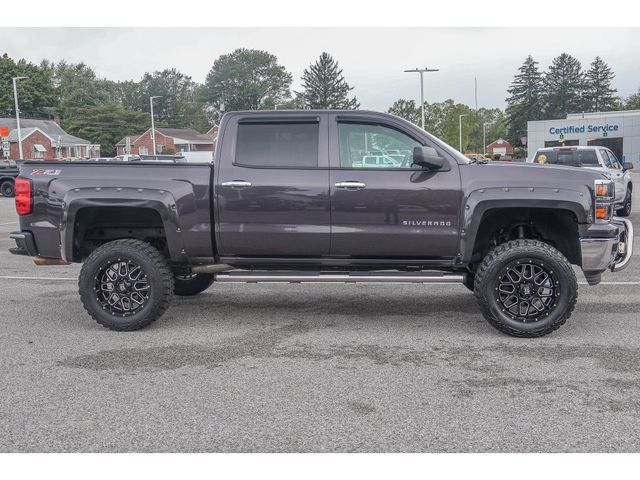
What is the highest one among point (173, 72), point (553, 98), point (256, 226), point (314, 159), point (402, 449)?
point (173, 72)

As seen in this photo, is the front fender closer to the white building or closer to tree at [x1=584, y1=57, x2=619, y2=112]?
the white building

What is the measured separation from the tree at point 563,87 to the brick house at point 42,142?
65.0 m

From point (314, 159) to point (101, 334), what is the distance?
255cm

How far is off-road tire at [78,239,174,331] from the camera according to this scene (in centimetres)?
636

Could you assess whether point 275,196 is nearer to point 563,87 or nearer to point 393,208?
point 393,208

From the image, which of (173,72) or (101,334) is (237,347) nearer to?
(101,334)

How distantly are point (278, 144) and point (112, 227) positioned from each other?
188cm

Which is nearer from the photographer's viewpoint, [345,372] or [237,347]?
[345,372]

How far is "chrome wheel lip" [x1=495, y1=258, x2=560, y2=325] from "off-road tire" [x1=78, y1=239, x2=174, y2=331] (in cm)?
304

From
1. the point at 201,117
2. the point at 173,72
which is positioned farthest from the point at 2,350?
the point at 173,72

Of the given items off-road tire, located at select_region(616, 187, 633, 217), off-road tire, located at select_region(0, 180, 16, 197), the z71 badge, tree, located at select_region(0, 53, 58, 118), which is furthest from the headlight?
tree, located at select_region(0, 53, 58, 118)

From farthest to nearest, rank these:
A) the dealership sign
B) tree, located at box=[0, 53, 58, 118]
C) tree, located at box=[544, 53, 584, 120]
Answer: tree, located at box=[544, 53, 584, 120]
tree, located at box=[0, 53, 58, 118]
the dealership sign

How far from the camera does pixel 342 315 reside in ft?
23.2

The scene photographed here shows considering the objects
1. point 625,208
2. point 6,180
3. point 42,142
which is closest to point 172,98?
point 42,142
